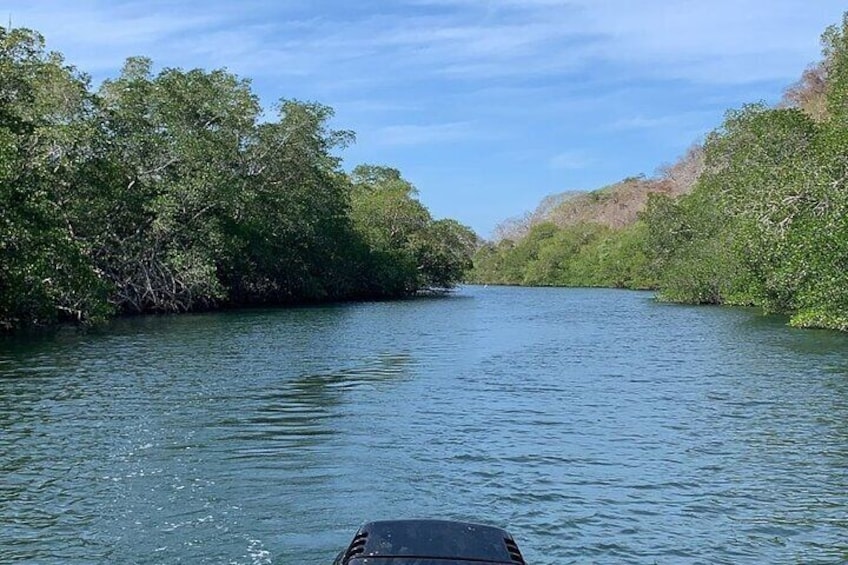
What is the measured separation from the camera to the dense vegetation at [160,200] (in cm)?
2864

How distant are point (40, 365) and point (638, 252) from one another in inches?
3279

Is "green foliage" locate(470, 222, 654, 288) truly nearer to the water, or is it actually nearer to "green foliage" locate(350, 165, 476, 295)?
"green foliage" locate(350, 165, 476, 295)

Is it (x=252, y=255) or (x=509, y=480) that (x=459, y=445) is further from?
(x=252, y=255)

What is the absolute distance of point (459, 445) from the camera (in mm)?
12844

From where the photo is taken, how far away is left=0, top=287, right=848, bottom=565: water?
8742 mm

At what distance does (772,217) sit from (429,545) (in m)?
27.9

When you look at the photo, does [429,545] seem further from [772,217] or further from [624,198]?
[624,198]

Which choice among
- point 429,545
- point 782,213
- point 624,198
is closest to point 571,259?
point 624,198

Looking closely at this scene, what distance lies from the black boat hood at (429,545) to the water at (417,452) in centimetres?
368

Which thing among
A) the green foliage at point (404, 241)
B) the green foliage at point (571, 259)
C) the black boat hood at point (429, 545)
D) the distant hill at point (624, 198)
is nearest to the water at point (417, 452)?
the black boat hood at point (429, 545)

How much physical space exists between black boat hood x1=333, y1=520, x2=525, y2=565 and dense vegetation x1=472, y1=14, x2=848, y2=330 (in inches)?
978

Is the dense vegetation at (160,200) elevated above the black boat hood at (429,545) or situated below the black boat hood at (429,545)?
above

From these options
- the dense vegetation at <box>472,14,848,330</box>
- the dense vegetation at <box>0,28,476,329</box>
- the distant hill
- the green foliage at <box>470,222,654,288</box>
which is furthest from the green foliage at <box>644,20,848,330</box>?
the distant hill

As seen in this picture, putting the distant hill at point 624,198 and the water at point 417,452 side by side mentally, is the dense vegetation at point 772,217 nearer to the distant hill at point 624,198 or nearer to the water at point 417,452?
the water at point 417,452
